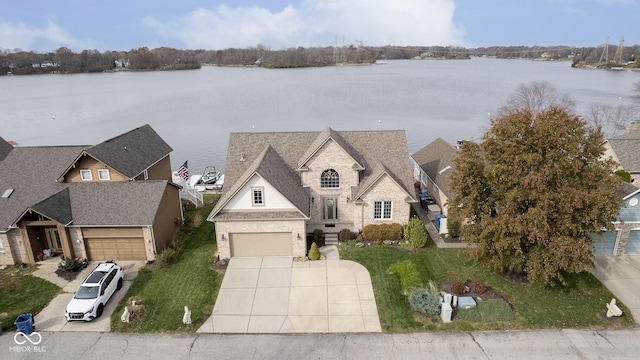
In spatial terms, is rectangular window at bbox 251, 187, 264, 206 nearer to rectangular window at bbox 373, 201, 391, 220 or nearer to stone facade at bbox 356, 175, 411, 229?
stone facade at bbox 356, 175, 411, 229

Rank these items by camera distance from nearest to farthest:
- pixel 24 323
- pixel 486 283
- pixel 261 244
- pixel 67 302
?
1. pixel 24 323
2. pixel 67 302
3. pixel 486 283
4. pixel 261 244

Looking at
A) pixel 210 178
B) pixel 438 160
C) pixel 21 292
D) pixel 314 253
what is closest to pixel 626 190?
pixel 438 160

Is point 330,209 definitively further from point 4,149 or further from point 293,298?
point 4,149

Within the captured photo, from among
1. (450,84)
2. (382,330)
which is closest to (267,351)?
(382,330)

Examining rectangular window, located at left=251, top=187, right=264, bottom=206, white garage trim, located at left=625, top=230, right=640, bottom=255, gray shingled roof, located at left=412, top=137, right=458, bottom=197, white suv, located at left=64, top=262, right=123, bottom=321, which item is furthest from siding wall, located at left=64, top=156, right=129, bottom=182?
white garage trim, located at left=625, top=230, right=640, bottom=255

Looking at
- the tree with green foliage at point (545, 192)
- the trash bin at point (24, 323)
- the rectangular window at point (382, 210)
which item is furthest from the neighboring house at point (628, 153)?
the trash bin at point (24, 323)

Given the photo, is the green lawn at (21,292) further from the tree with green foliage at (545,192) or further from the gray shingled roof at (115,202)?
the tree with green foliage at (545,192)
